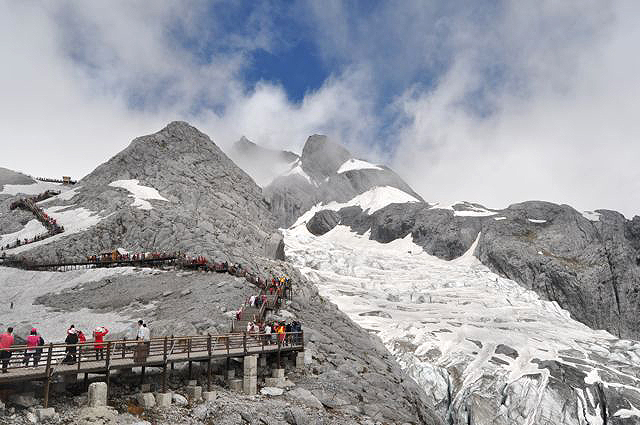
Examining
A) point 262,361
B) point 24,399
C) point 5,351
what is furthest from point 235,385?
point 5,351

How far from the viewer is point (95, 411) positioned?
1650 centimetres

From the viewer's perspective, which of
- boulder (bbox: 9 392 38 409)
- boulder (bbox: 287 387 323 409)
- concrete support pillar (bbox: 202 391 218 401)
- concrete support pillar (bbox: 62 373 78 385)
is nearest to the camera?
boulder (bbox: 9 392 38 409)

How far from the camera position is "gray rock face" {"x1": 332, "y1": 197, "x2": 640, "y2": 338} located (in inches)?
4508

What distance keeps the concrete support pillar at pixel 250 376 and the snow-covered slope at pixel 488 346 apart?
133 feet

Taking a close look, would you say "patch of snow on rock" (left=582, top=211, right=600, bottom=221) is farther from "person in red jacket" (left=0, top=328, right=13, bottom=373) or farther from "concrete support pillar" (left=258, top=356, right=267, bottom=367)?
"person in red jacket" (left=0, top=328, right=13, bottom=373)

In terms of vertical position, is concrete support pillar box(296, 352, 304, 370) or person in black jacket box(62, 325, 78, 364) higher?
person in black jacket box(62, 325, 78, 364)

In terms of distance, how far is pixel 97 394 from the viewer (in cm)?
1694

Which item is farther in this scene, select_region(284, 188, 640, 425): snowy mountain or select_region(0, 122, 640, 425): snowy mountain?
select_region(284, 188, 640, 425): snowy mountain

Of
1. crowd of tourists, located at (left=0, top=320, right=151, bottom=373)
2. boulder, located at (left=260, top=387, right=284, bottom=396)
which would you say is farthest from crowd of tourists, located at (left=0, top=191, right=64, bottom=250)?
boulder, located at (left=260, top=387, right=284, bottom=396)

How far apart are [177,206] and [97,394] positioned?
5035cm

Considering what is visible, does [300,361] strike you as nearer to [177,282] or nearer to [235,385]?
[235,385]

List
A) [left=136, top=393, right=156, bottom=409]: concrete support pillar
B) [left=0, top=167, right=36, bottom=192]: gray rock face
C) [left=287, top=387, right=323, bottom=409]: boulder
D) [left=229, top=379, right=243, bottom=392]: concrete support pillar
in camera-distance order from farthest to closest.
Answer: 1. [left=0, top=167, right=36, bottom=192]: gray rock face
2. [left=287, top=387, right=323, bottom=409]: boulder
3. [left=229, top=379, right=243, bottom=392]: concrete support pillar
4. [left=136, top=393, right=156, bottom=409]: concrete support pillar

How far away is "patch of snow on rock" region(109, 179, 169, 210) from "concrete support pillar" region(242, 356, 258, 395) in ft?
143

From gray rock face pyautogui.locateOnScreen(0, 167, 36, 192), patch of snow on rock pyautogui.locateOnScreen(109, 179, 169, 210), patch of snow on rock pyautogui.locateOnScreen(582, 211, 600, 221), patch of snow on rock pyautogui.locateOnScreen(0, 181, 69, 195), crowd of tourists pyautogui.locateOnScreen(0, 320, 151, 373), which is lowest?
crowd of tourists pyautogui.locateOnScreen(0, 320, 151, 373)
